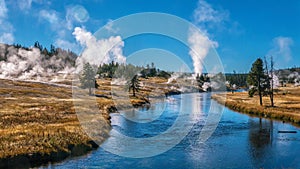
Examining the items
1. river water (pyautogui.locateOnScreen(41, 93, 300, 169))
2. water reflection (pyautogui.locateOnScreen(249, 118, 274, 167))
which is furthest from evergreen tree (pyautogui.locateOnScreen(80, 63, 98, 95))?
water reflection (pyautogui.locateOnScreen(249, 118, 274, 167))

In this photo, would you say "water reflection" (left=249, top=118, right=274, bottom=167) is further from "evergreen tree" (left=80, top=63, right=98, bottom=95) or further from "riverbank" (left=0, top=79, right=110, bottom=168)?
"evergreen tree" (left=80, top=63, right=98, bottom=95)

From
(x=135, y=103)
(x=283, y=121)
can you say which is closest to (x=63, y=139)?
(x=283, y=121)

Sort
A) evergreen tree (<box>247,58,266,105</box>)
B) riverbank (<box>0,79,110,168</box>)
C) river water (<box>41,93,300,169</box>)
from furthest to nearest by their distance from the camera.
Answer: evergreen tree (<box>247,58,266,105</box>) → river water (<box>41,93,300,169</box>) → riverbank (<box>0,79,110,168</box>)

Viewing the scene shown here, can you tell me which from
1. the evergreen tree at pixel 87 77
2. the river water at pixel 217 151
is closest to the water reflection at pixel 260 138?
the river water at pixel 217 151

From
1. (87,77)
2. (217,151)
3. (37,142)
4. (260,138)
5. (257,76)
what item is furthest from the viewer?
(87,77)

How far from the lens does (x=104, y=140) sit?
38438 millimetres

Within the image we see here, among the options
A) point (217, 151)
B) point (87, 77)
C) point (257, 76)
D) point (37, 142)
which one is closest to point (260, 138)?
point (217, 151)

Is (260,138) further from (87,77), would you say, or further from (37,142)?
(87,77)

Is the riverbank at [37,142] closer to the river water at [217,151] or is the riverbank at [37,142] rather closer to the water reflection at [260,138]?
the river water at [217,151]

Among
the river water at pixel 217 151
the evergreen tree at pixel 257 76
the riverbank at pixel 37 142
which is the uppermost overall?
the evergreen tree at pixel 257 76

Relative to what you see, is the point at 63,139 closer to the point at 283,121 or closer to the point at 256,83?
the point at 283,121

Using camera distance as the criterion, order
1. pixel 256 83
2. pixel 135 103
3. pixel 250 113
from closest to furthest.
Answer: pixel 250 113 < pixel 256 83 < pixel 135 103

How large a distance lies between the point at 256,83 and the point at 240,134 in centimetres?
3966

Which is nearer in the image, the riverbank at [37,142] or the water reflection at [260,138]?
the riverbank at [37,142]
